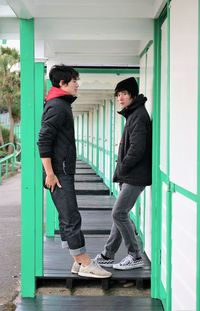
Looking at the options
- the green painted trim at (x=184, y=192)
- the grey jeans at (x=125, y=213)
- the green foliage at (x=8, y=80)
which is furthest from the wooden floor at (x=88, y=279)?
the green foliage at (x=8, y=80)

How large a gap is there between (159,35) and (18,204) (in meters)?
8.47

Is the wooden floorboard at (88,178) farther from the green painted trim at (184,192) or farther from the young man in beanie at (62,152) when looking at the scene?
the green painted trim at (184,192)

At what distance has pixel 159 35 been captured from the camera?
197 inches

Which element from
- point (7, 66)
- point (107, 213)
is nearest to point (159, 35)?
point (107, 213)

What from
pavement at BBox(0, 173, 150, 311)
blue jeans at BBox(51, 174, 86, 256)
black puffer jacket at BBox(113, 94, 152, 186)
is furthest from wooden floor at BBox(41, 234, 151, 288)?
black puffer jacket at BBox(113, 94, 152, 186)

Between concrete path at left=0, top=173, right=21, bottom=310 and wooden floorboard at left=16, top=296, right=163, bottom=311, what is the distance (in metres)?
0.40

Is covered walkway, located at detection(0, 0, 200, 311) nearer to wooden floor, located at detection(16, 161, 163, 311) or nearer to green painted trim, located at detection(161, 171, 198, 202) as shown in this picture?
green painted trim, located at detection(161, 171, 198, 202)

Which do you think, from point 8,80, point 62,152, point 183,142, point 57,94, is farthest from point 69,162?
point 8,80

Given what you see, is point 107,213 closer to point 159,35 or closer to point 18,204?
point 18,204

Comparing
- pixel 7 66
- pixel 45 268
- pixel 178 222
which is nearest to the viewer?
pixel 178 222

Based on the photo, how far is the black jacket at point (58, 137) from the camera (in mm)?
4637

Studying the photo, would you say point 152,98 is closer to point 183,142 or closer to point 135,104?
point 135,104

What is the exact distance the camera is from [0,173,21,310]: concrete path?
226 inches

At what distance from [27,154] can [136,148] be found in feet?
3.36
